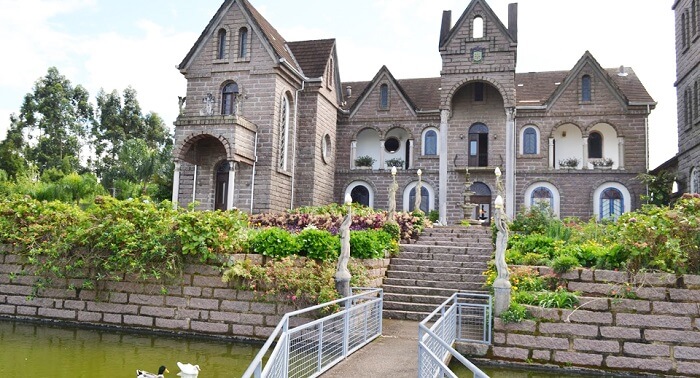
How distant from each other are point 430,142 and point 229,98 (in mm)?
10295

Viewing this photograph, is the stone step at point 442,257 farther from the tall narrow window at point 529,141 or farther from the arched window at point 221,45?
the arched window at point 221,45

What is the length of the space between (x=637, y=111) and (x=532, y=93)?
4.96m

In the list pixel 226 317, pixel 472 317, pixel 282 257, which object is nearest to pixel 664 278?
pixel 472 317

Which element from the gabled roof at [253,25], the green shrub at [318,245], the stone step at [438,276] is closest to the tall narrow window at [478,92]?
the gabled roof at [253,25]

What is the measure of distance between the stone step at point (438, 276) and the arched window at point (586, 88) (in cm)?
1584

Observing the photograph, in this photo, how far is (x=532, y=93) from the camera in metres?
28.5

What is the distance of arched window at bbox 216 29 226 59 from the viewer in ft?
80.0

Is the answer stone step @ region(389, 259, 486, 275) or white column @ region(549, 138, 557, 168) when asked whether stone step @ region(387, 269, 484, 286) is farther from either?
white column @ region(549, 138, 557, 168)

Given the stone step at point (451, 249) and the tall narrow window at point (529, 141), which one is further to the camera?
the tall narrow window at point (529, 141)

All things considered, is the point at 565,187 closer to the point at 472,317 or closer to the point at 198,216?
the point at 472,317

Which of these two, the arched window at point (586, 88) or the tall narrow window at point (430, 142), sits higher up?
the arched window at point (586, 88)

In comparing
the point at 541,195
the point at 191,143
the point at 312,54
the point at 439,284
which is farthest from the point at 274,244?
the point at 541,195

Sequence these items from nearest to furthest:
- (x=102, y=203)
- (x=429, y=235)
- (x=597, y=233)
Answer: (x=102, y=203)
(x=597, y=233)
(x=429, y=235)

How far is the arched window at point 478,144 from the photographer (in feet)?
90.2
